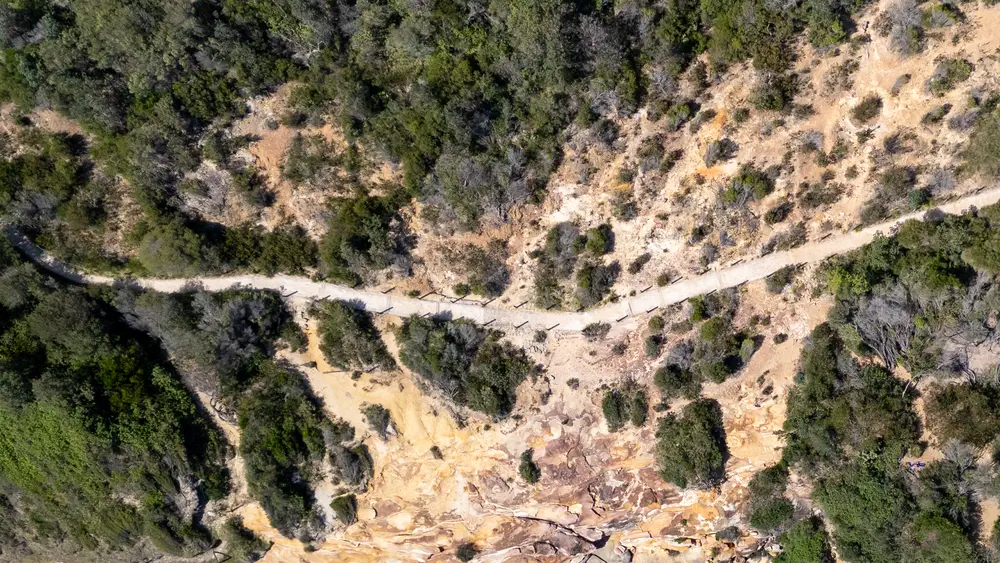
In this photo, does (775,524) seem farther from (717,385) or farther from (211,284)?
(211,284)

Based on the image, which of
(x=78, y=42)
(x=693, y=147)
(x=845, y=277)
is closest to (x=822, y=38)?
(x=693, y=147)

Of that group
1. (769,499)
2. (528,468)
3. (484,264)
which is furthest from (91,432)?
(769,499)

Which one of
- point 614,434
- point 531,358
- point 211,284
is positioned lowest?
point 614,434

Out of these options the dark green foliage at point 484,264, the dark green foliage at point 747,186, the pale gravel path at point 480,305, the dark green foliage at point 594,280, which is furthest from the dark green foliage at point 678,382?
the dark green foliage at point 484,264

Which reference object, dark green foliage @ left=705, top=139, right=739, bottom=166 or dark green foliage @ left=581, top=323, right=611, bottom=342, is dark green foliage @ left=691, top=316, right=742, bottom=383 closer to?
dark green foliage @ left=581, top=323, right=611, bottom=342

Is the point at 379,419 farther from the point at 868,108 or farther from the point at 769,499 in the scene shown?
the point at 868,108
